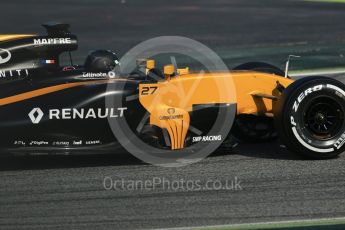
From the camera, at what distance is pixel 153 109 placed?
7387mm

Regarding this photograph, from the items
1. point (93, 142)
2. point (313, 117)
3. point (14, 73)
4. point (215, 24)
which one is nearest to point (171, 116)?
point (93, 142)

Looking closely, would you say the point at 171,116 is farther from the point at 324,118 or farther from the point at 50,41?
the point at 50,41

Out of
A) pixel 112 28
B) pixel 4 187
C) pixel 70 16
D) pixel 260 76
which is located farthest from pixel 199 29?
pixel 4 187

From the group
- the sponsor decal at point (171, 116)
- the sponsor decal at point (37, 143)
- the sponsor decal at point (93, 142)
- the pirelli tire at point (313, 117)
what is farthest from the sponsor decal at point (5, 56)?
the pirelli tire at point (313, 117)

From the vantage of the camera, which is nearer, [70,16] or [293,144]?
[293,144]

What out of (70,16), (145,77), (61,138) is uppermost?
(145,77)

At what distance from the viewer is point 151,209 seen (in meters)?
6.10

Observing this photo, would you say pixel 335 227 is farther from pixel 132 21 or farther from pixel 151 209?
pixel 132 21

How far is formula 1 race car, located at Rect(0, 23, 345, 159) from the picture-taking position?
23.5ft

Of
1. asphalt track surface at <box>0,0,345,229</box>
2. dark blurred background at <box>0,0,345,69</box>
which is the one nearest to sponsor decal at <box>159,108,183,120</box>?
asphalt track surface at <box>0,0,345,229</box>

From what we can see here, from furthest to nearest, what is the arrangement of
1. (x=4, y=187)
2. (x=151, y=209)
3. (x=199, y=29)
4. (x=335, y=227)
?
(x=199, y=29)
(x=4, y=187)
(x=151, y=209)
(x=335, y=227)

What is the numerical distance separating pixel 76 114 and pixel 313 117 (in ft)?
7.71

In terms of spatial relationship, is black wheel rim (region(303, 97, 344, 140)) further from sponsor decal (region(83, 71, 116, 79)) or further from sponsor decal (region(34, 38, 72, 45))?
sponsor decal (region(34, 38, 72, 45))

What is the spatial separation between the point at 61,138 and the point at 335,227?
2843mm
